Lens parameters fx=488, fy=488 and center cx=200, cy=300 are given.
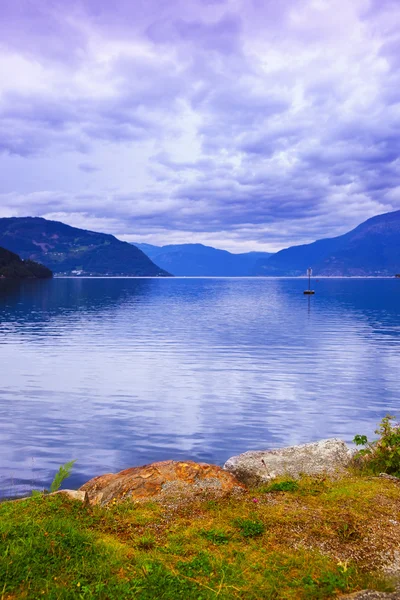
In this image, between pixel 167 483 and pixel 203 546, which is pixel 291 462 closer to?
pixel 167 483

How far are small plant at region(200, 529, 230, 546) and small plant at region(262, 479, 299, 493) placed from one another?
2584mm

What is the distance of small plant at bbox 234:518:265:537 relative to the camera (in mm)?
8867

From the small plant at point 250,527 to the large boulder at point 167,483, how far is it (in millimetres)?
1528

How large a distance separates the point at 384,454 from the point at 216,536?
21.4 feet

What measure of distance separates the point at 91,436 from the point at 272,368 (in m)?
19.5

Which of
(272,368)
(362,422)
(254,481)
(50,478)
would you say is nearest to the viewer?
(254,481)

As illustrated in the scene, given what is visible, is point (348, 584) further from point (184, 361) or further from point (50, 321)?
point (50, 321)

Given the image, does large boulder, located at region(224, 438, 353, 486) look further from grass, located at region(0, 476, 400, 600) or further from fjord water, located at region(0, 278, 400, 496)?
fjord water, located at region(0, 278, 400, 496)

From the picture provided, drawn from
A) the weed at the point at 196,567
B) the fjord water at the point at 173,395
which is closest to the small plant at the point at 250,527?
the weed at the point at 196,567

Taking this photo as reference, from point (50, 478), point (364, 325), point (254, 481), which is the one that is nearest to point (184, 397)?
point (50, 478)

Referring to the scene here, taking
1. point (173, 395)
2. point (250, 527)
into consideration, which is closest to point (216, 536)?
point (250, 527)

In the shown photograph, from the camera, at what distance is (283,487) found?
Result: 11148 mm

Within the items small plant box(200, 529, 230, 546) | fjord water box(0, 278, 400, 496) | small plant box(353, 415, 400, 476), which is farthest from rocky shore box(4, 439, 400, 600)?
fjord water box(0, 278, 400, 496)

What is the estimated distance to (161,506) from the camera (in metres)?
10.2
